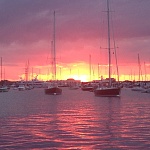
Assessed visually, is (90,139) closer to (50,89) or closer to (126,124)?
(126,124)

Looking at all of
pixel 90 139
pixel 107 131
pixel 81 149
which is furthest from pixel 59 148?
pixel 107 131

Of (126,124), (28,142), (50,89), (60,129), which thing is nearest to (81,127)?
(60,129)

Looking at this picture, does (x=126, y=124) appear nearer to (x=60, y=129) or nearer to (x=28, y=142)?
(x=60, y=129)

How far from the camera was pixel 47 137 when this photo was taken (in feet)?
77.7

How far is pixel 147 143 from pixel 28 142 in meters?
6.75

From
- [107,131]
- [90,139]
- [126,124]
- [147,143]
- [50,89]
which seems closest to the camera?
[147,143]

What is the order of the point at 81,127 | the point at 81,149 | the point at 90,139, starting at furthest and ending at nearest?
the point at 81,127 < the point at 90,139 < the point at 81,149

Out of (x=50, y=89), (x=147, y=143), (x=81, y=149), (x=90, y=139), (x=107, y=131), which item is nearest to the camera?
(x=81, y=149)

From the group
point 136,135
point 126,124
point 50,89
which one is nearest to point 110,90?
point 50,89

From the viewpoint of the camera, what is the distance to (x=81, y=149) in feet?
64.3

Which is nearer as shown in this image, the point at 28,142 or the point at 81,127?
the point at 28,142

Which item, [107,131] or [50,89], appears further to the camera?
[50,89]

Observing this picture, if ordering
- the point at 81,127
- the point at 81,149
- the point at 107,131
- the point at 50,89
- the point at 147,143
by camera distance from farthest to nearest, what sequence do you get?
1. the point at 50,89
2. the point at 81,127
3. the point at 107,131
4. the point at 147,143
5. the point at 81,149

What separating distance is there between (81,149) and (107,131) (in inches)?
266
